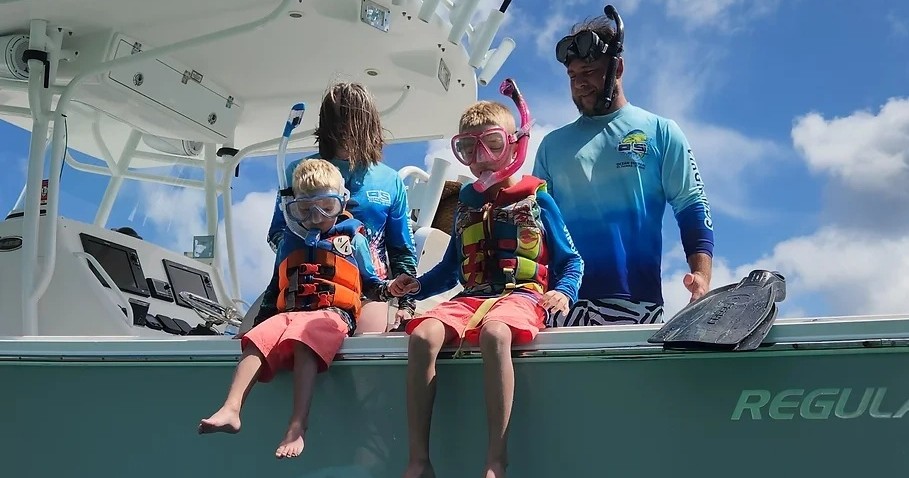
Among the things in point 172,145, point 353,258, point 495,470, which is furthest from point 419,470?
point 172,145

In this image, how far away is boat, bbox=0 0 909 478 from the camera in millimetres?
2131

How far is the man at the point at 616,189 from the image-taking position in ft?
9.65

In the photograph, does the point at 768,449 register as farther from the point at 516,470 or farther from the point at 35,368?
the point at 35,368

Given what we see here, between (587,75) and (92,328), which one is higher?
(587,75)

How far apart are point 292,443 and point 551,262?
0.95 metres

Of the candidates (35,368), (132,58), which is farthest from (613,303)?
(132,58)

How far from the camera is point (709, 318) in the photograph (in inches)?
85.8

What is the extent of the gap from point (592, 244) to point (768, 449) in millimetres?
1033

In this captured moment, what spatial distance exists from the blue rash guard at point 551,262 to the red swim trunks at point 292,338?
38cm

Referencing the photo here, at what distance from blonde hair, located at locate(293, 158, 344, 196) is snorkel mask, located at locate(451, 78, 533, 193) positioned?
15.9 inches

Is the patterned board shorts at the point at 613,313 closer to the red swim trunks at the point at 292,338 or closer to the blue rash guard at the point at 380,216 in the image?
the blue rash guard at the point at 380,216

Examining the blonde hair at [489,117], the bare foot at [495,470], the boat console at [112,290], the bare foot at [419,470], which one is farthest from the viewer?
the boat console at [112,290]

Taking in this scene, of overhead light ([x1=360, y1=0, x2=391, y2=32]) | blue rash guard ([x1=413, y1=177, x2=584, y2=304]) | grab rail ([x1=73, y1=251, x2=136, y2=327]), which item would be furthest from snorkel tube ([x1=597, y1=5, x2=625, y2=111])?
grab rail ([x1=73, y1=251, x2=136, y2=327])

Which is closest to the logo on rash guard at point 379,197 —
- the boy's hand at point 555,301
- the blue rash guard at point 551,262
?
the blue rash guard at point 551,262
